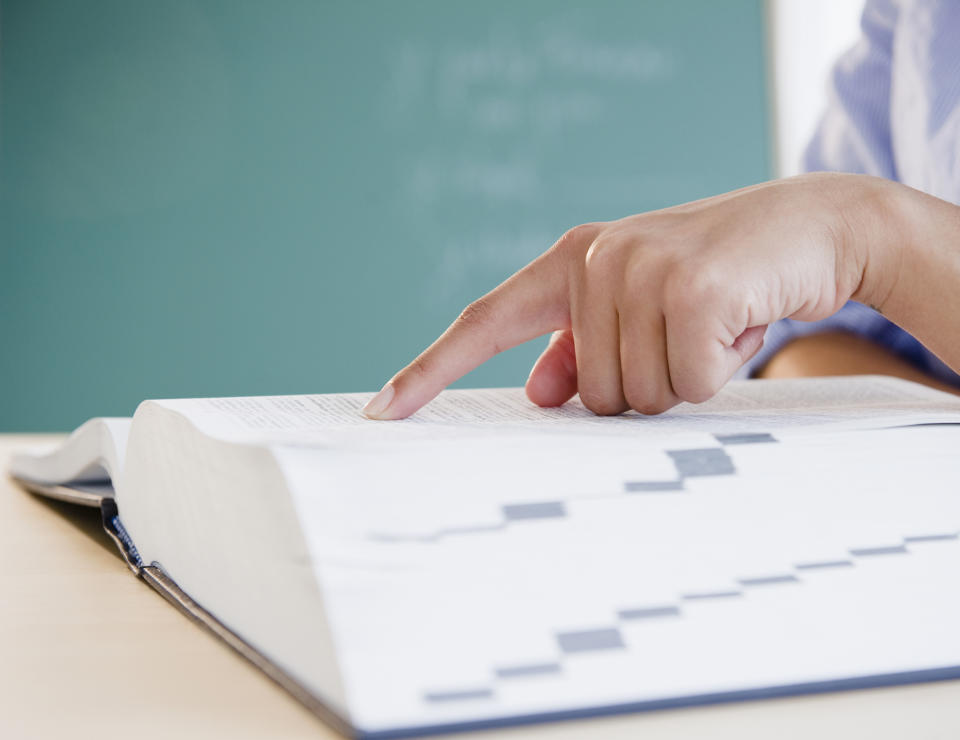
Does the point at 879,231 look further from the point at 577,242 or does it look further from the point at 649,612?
the point at 649,612

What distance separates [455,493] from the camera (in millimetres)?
226

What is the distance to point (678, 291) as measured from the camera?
1.11 feet

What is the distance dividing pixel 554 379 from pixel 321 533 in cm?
23

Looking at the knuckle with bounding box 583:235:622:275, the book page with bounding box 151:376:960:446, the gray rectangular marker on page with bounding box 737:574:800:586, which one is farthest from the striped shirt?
the gray rectangular marker on page with bounding box 737:574:800:586

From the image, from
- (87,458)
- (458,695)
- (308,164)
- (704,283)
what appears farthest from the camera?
(308,164)

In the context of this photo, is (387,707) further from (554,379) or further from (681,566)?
(554,379)

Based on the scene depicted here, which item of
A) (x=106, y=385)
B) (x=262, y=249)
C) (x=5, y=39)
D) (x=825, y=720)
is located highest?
(x=5, y=39)

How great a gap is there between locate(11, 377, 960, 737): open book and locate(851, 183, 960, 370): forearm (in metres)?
0.12

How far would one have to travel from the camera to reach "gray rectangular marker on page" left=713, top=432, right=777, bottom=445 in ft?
0.85

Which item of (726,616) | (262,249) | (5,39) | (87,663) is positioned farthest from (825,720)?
(5,39)

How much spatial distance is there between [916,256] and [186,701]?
332 millimetres

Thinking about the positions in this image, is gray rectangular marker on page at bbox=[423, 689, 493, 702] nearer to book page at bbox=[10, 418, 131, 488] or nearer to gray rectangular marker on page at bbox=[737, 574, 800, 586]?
gray rectangular marker on page at bbox=[737, 574, 800, 586]

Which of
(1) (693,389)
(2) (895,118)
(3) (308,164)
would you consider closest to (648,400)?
(1) (693,389)

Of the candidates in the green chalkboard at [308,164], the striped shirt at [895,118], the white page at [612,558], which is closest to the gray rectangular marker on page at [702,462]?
the white page at [612,558]
